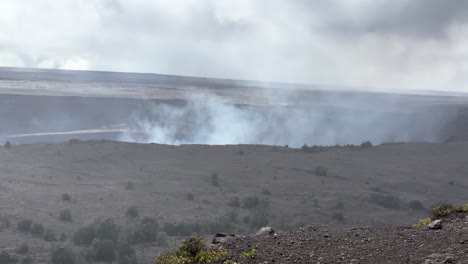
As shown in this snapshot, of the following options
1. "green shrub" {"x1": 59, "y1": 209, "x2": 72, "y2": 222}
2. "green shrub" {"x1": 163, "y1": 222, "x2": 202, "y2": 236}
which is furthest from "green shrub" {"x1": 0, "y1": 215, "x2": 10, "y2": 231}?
"green shrub" {"x1": 163, "y1": 222, "x2": 202, "y2": 236}

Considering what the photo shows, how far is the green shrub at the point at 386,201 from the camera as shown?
38.4 meters

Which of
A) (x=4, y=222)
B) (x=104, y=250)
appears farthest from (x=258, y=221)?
(x=4, y=222)

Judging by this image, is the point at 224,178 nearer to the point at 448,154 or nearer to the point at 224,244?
the point at 448,154

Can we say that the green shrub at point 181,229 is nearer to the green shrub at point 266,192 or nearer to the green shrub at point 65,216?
the green shrub at point 65,216

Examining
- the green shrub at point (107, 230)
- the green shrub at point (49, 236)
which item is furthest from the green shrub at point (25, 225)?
the green shrub at point (107, 230)

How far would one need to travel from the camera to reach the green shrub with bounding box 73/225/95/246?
2874cm

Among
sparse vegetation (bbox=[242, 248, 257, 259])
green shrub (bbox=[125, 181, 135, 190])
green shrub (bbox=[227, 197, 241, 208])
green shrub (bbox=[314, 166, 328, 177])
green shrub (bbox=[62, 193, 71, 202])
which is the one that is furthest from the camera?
green shrub (bbox=[314, 166, 328, 177])

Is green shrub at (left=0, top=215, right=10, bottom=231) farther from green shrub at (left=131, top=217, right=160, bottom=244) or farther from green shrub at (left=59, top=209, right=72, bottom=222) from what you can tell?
green shrub at (left=131, top=217, right=160, bottom=244)

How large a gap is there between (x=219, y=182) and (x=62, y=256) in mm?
18266

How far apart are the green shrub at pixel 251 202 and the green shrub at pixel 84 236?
31.7 ft

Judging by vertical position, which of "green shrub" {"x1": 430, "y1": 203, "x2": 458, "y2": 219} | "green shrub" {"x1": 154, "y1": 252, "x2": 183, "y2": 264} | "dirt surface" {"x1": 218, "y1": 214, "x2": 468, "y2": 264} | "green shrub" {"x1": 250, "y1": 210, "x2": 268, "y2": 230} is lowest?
"green shrub" {"x1": 250, "y1": 210, "x2": 268, "y2": 230}

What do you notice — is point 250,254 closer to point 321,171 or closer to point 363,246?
point 363,246

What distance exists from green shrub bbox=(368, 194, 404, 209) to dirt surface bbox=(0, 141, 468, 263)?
18cm

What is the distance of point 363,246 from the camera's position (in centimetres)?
1143
